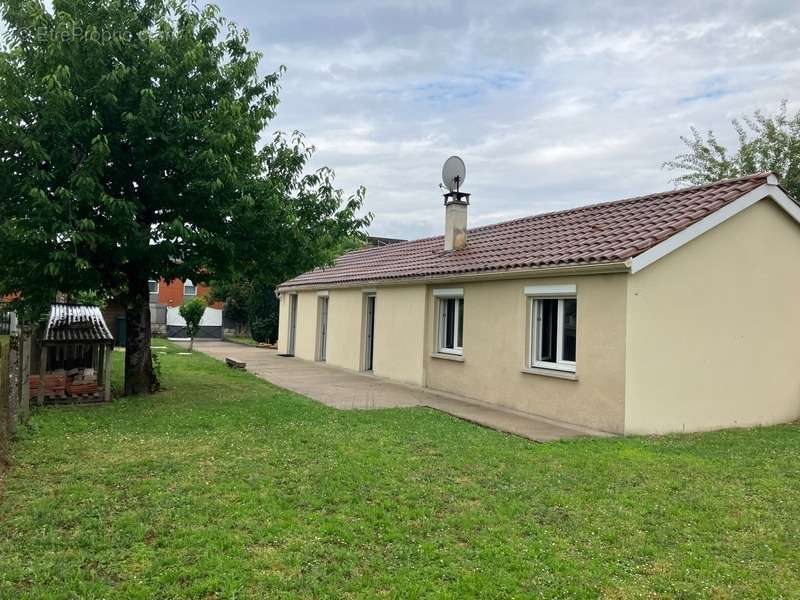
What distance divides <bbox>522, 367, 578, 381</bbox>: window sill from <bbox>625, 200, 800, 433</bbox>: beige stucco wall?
1.10m

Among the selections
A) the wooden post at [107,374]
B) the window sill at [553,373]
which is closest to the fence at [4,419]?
the wooden post at [107,374]

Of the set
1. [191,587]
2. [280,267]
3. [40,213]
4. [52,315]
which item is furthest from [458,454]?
[52,315]

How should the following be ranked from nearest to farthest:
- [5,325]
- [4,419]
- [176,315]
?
[4,419], [5,325], [176,315]

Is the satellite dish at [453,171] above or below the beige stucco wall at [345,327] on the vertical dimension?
above

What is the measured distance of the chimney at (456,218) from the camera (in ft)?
51.4

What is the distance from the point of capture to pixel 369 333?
1798 centimetres

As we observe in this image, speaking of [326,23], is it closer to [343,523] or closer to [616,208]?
[616,208]

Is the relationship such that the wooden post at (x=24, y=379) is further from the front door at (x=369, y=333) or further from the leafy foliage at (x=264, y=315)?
the leafy foliage at (x=264, y=315)

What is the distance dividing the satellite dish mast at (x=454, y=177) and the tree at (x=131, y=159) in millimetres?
5074

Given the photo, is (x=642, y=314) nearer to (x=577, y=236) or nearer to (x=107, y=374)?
(x=577, y=236)

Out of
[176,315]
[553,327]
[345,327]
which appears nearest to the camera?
[553,327]

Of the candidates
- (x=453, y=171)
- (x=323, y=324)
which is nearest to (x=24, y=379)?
(x=453, y=171)

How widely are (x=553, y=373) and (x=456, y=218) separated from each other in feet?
21.0

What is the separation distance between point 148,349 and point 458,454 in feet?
23.5
